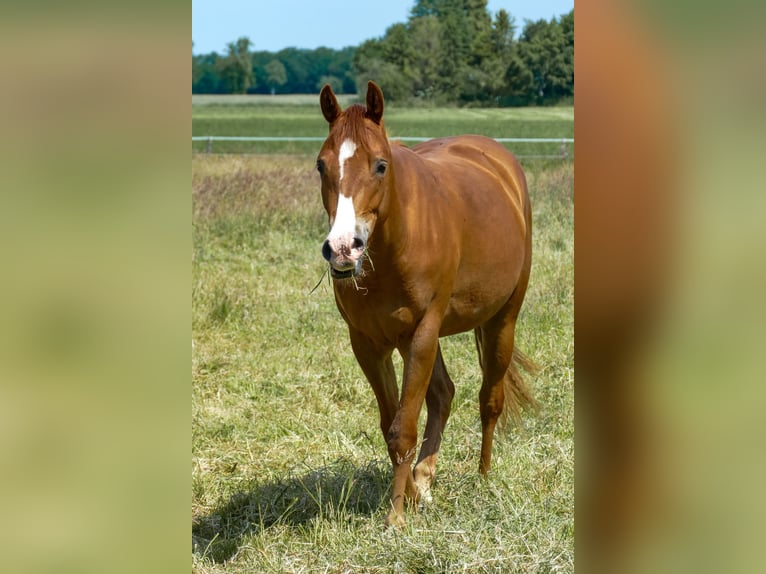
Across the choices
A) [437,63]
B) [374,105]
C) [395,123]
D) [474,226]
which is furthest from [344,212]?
[437,63]

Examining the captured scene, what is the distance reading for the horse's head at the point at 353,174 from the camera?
2.89m

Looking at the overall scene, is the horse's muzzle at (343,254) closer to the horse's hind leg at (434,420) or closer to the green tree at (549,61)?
the horse's hind leg at (434,420)

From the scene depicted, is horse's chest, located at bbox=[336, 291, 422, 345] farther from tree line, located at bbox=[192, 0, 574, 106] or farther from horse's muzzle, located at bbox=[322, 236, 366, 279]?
tree line, located at bbox=[192, 0, 574, 106]

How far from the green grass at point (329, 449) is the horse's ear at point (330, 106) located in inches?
63.0

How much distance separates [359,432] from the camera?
4516 millimetres

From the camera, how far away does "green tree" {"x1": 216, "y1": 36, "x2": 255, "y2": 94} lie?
3172 inches

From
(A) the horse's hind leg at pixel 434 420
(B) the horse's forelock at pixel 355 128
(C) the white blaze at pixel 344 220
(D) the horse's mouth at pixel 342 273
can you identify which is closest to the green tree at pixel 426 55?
(A) the horse's hind leg at pixel 434 420

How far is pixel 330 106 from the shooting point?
3324 millimetres

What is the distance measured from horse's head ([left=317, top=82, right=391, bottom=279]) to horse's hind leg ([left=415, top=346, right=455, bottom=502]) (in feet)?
3.84

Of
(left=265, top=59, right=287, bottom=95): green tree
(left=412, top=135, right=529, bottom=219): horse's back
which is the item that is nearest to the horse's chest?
(left=412, top=135, right=529, bottom=219): horse's back
